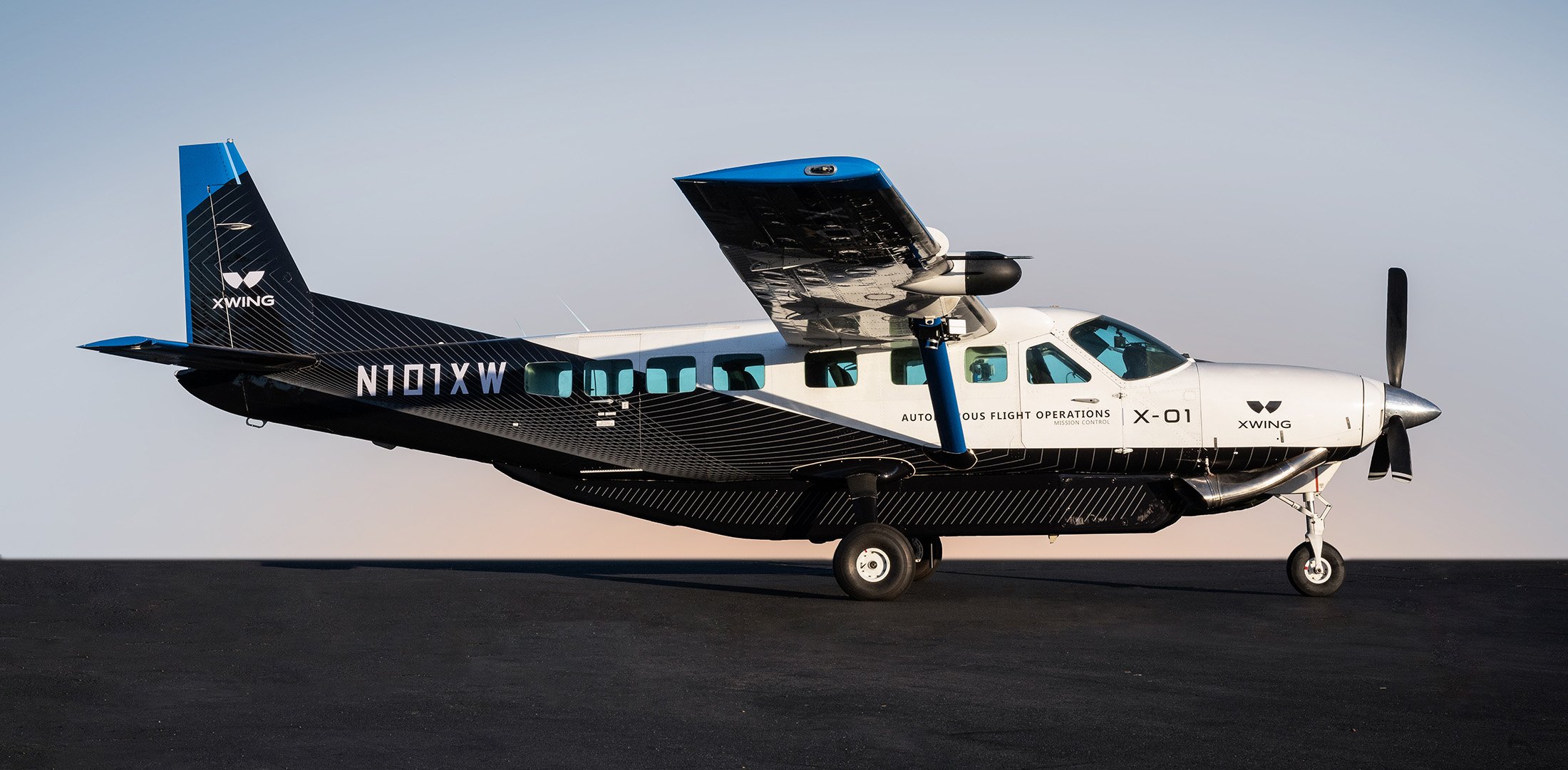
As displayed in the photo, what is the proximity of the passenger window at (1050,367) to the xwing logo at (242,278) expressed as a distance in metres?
8.94

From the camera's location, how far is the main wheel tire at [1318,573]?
39.4 ft

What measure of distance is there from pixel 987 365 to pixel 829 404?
172cm

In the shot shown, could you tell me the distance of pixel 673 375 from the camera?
1296 cm

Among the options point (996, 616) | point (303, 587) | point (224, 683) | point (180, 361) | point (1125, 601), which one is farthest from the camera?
point (303, 587)

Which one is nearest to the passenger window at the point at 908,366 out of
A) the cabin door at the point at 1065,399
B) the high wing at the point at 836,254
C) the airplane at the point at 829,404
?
the airplane at the point at 829,404

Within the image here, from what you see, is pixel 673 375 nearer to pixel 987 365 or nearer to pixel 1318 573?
pixel 987 365

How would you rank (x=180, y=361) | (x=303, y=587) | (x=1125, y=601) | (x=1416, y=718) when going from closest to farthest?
(x=1416, y=718)
(x=1125, y=601)
(x=180, y=361)
(x=303, y=587)

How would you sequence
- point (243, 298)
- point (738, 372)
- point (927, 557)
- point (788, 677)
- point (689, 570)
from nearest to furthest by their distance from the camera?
point (788, 677) → point (738, 372) → point (927, 557) → point (243, 298) → point (689, 570)

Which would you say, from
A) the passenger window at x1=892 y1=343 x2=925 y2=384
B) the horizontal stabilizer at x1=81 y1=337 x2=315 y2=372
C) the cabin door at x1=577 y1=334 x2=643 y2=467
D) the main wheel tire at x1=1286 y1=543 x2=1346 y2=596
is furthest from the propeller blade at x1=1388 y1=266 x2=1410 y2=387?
the horizontal stabilizer at x1=81 y1=337 x2=315 y2=372

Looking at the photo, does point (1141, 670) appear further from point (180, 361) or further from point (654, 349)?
point (180, 361)

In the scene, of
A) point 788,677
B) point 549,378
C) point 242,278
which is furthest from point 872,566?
point 242,278

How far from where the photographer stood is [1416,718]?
20.3 ft

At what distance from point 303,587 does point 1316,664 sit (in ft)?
37.1

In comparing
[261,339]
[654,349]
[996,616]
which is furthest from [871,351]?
[261,339]
